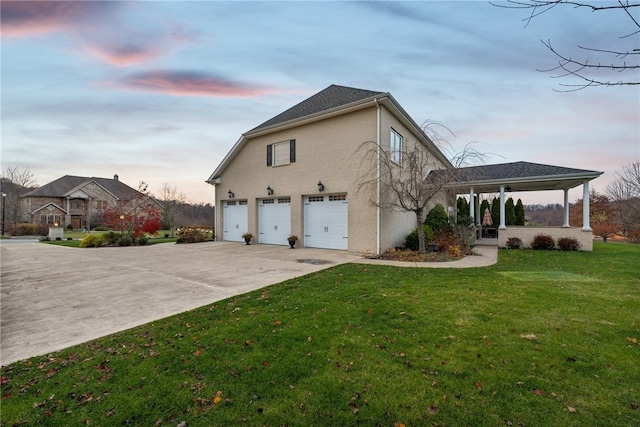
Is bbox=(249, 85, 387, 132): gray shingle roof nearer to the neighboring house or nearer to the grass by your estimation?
the grass

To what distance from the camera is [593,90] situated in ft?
9.53

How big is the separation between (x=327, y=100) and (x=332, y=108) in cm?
176

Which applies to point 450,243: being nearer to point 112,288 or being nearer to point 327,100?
point 327,100

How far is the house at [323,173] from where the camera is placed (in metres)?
11.5

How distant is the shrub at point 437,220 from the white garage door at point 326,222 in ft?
13.6

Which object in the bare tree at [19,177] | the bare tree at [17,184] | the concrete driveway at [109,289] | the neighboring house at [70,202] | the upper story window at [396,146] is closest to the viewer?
the concrete driveway at [109,289]

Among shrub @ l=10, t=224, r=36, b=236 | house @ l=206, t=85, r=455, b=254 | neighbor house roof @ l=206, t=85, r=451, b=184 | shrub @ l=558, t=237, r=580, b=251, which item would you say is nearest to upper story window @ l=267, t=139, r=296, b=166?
house @ l=206, t=85, r=455, b=254

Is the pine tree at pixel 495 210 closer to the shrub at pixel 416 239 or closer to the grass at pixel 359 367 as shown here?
the shrub at pixel 416 239

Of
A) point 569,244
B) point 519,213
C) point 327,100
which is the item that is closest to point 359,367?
point 327,100

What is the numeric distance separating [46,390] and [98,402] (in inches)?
28.3

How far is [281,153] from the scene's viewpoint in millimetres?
14602

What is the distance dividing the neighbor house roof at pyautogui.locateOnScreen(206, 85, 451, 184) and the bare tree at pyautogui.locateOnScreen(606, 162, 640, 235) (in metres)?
20.2

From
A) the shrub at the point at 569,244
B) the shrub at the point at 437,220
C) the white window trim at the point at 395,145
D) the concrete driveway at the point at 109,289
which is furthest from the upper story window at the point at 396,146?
the shrub at the point at 569,244

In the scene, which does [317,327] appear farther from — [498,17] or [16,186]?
[16,186]
